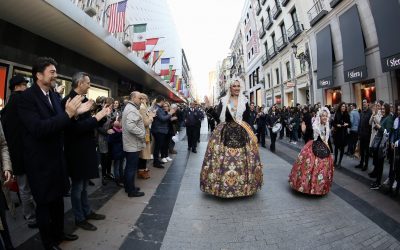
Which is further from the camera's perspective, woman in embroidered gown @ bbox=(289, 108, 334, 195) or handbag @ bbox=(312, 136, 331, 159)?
handbag @ bbox=(312, 136, 331, 159)

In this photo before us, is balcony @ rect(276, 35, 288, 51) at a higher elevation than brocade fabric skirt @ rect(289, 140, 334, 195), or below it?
higher

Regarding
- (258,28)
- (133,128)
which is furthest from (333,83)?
(258,28)

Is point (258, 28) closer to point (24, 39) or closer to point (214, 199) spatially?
point (24, 39)

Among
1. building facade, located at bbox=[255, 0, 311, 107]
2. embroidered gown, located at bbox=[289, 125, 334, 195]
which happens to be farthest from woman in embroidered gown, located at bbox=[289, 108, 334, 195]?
building facade, located at bbox=[255, 0, 311, 107]

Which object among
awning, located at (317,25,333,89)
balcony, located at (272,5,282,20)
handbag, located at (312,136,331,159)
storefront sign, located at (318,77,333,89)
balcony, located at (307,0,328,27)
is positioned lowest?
handbag, located at (312,136,331,159)

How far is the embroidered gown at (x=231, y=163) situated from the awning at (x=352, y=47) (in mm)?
9857

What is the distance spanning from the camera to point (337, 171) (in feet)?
23.0

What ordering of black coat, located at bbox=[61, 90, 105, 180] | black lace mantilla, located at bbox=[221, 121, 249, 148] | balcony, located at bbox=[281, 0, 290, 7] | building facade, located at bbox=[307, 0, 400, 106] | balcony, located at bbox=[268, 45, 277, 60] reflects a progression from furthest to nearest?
balcony, located at bbox=[268, 45, 277, 60]
balcony, located at bbox=[281, 0, 290, 7]
building facade, located at bbox=[307, 0, 400, 106]
black lace mantilla, located at bbox=[221, 121, 249, 148]
black coat, located at bbox=[61, 90, 105, 180]

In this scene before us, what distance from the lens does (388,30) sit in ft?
33.1

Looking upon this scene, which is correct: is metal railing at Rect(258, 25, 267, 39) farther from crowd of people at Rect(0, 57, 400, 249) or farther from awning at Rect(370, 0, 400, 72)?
crowd of people at Rect(0, 57, 400, 249)

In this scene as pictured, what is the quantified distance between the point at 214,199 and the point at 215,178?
39 centimetres

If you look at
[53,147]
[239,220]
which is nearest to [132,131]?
[53,147]

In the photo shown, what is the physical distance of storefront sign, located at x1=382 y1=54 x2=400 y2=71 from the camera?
30.9ft

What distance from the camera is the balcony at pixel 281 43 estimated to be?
77.5ft
